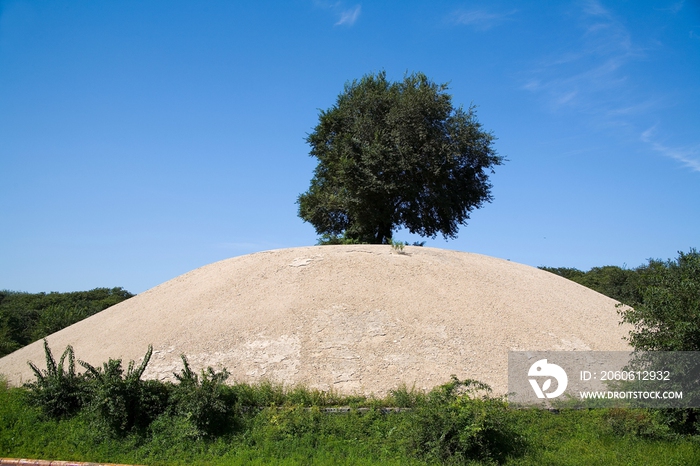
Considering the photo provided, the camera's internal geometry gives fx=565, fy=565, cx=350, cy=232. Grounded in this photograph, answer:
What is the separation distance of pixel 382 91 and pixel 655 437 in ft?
60.1

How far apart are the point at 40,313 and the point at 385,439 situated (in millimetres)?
23136

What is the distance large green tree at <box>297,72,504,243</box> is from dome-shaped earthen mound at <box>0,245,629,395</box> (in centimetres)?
577

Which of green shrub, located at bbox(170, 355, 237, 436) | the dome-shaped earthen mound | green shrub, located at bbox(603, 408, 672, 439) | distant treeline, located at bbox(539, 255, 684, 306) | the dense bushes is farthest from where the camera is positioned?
distant treeline, located at bbox(539, 255, 684, 306)

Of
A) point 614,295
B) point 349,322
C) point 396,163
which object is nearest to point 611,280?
point 614,295

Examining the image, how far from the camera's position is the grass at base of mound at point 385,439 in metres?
8.01

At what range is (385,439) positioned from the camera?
8.55 m

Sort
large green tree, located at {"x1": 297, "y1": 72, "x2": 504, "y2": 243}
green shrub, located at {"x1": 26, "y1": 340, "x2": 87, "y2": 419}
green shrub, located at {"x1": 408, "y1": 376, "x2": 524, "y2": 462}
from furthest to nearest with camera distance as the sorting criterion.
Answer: large green tree, located at {"x1": 297, "y1": 72, "x2": 504, "y2": 243}, green shrub, located at {"x1": 26, "y1": 340, "x2": 87, "y2": 419}, green shrub, located at {"x1": 408, "y1": 376, "x2": 524, "y2": 462}

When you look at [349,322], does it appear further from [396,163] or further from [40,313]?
[40,313]

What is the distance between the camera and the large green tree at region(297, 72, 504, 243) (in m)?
22.1

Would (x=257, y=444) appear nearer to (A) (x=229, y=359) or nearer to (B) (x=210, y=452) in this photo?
(B) (x=210, y=452)

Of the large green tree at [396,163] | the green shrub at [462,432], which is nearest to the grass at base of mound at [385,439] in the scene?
the green shrub at [462,432]

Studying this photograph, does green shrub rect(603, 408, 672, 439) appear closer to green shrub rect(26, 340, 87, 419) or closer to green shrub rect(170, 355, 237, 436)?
green shrub rect(170, 355, 237, 436)

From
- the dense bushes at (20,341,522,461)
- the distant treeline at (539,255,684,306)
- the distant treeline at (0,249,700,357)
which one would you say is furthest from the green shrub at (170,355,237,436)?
the distant treeline at (539,255,684,306)

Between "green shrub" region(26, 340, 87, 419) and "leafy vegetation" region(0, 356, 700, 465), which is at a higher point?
"green shrub" region(26, 340, 87, 419)
